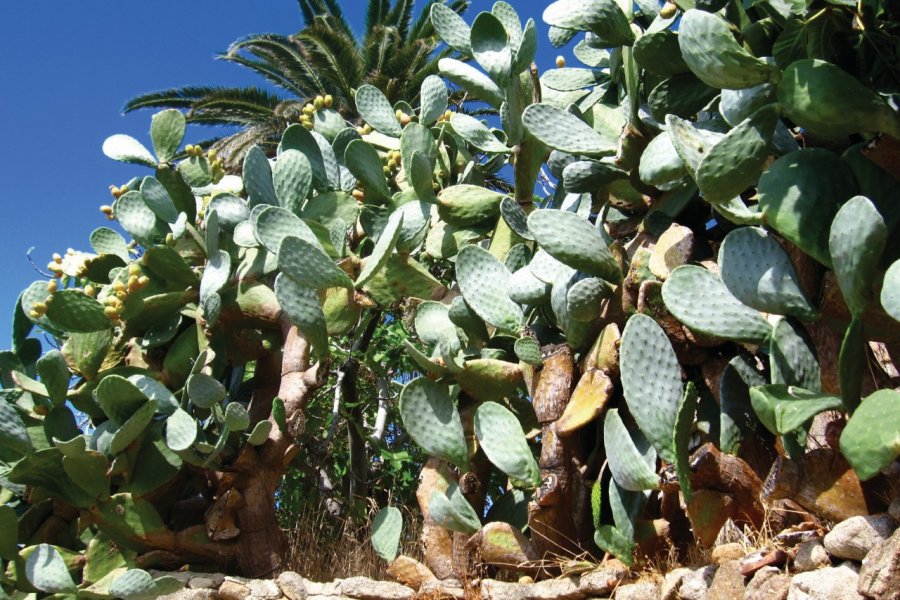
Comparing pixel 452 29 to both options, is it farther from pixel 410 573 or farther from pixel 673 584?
pixel 673 584

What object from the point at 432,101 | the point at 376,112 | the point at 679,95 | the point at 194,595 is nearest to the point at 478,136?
the point at 432,101

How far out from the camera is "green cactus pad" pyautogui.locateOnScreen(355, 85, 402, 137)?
2684mm

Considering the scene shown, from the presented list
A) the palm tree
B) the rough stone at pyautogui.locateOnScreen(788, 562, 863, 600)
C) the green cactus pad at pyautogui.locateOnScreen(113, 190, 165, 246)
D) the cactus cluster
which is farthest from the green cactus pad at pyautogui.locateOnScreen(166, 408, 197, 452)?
the palm tree

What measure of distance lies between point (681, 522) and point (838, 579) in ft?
1.65

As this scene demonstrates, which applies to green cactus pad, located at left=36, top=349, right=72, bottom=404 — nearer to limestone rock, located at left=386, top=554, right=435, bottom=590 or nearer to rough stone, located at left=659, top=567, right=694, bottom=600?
limestone rock, located at left=386, top=554, right=435, bottom=590

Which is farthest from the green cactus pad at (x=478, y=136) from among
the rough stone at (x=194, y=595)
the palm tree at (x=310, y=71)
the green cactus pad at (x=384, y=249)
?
the palm tree at (x=310, y=71)

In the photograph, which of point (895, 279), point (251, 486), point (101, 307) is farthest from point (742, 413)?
point (101, 307)

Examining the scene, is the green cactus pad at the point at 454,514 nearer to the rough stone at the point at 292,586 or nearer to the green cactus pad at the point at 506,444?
the green cactus pad at the point at 506,444

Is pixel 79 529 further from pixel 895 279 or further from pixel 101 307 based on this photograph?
pixel 895 279

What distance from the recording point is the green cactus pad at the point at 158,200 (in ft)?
8.34

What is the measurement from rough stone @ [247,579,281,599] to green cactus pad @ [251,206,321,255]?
792mm

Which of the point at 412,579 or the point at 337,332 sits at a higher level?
the point at 337,332

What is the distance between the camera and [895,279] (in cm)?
123

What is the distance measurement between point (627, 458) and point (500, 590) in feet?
1.40
